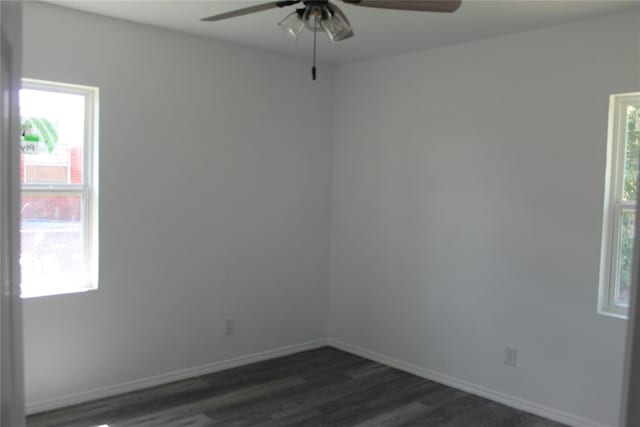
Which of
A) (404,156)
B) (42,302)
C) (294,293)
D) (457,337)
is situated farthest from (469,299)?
(42,302)

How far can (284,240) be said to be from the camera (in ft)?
15.2

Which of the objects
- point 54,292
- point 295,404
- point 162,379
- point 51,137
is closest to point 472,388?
point 295,404

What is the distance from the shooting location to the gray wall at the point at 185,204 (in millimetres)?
3428

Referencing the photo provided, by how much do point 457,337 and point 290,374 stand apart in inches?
54.1

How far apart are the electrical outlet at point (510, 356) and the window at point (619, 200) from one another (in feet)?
2.20

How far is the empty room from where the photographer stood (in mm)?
3277

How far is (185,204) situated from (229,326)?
1.10 meters

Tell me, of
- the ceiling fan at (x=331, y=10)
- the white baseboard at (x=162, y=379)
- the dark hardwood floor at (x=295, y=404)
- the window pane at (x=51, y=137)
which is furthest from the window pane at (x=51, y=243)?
the ceiling fan at (x=331, y=10)

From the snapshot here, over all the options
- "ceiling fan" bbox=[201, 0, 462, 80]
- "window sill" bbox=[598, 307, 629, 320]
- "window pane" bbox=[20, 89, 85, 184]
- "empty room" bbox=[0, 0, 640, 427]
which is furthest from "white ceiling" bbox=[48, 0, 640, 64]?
"window sill" bbox=[598, 307, 629, 320]

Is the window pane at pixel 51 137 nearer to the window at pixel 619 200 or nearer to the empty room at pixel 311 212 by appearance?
the empty room at pixel 311 212

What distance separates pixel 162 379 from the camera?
3.89m

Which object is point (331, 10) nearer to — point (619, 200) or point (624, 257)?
point (619, 200)

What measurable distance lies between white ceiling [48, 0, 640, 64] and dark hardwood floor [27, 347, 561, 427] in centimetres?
263

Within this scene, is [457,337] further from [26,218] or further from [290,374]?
[26,218]
